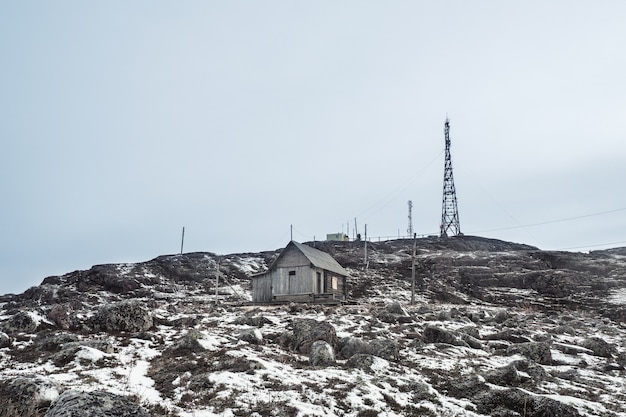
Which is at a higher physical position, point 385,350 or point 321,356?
point 321,356

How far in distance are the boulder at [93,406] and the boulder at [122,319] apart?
40.7 feet

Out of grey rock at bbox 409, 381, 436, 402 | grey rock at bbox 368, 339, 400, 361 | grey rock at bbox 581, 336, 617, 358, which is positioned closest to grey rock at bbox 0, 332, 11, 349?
grey rock at bbox 368, 339, 400, 361

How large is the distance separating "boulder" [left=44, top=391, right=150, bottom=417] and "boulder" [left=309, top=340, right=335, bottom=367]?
8315 millimetres

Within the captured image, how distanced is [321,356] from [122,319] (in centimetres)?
1040

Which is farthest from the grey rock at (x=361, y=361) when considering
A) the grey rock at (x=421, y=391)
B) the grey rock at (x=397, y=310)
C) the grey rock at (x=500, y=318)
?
the grey rock at (x=500, y=318)

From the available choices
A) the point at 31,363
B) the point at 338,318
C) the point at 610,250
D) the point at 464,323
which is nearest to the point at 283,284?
the point at 338,318

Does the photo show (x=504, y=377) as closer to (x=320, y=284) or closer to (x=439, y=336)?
(x=439, y=336)

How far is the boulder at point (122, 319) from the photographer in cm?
1828

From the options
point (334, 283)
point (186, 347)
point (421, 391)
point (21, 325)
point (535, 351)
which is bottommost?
point (535, 351)

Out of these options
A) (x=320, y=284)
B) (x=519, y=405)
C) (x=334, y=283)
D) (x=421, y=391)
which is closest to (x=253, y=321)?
(x=421, y=391)

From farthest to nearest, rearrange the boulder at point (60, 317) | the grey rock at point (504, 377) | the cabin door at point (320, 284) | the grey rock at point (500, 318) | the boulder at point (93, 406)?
the cabin door at point (320, 284) < the grey rock at point (500, 318) < the boulder at point (60, 317) < the grey rock at point (504, 377) < the boulder at point (93, 406)

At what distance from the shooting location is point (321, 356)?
1454 cm

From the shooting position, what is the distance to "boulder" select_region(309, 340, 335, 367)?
1438 cm

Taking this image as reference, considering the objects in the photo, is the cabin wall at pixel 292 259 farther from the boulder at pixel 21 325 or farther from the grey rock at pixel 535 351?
the boulder at pixel 21 325
